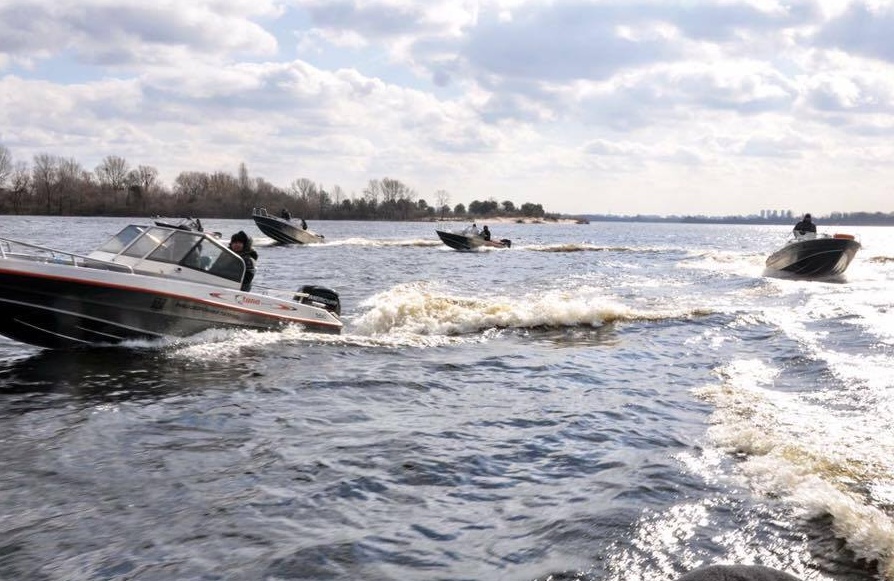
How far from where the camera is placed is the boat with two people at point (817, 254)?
112ft

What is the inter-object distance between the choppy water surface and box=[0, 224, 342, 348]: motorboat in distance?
0.49m

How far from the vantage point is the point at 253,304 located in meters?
14.9

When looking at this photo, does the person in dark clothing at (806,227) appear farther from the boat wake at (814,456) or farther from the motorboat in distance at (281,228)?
the motorboat in distance at (281,228)

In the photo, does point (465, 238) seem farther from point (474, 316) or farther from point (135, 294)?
point (135, 294)

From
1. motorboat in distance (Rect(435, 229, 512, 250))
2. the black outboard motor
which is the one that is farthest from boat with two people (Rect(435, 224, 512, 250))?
the black outboard motor

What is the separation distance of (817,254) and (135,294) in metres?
31.8

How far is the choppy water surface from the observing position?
5.78 metres

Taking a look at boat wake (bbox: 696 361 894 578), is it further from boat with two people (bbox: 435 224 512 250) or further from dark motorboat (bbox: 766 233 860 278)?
boat with two people (bbox: 435 224 512 250)

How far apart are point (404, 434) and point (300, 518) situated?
271 cm

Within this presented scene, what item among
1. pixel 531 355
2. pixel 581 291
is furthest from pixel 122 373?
pixel 581 291

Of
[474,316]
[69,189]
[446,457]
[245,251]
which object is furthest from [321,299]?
[69,189]

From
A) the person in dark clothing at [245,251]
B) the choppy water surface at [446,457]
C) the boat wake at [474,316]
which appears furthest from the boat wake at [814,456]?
the person in dark clothing at [245,251]

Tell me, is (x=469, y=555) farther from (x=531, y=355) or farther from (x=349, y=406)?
(x=531, y=355)

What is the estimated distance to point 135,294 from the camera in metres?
13.2
